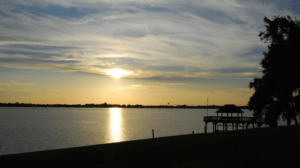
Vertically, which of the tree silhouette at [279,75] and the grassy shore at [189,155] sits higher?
the tree silhouette at [279,75]

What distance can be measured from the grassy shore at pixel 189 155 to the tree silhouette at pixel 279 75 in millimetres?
13829

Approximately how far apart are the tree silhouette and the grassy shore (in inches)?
544

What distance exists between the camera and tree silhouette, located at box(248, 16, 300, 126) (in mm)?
36312

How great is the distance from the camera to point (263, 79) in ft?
161

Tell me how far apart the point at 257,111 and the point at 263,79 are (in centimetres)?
611

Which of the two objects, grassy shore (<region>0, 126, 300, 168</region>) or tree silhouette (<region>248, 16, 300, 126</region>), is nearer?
grassy shore (<region>0, 126, 300, 168</region>)

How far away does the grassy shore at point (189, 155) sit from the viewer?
17766 millimetres

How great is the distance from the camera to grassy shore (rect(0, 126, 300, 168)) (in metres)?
17.8

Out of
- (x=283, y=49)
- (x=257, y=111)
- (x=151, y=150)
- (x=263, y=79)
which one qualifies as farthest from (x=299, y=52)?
(x=151, y=150)

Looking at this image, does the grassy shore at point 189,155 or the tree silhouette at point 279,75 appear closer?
the grassy shore at point 189,155

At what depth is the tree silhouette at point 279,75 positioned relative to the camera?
1430 inches

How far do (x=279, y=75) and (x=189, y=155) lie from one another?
21537 millimetres

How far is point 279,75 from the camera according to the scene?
3741 cm

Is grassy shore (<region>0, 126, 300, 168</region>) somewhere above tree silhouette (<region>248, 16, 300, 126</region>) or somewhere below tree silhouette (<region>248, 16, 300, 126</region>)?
below
